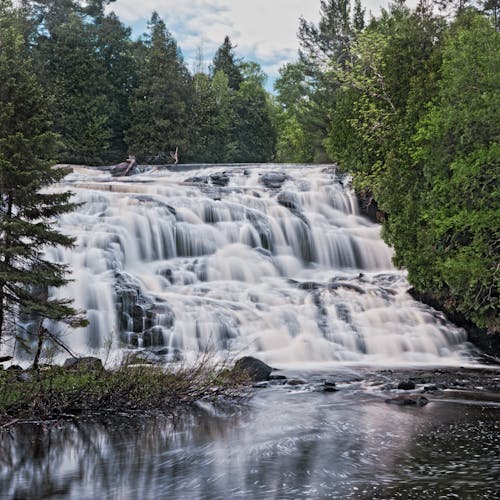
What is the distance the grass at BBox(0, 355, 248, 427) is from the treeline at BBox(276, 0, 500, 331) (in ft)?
29.3

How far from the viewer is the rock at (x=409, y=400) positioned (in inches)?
561

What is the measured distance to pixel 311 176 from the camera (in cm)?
4006

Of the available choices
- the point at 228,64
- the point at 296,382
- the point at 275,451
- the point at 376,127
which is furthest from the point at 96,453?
the point at 228,64

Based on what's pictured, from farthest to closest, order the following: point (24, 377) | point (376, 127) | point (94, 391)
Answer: point (376, 127) < point (24, 377) < point (94, 391)

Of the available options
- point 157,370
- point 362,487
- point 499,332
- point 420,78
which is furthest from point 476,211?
point 362,487

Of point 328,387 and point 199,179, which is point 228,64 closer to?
point 199,179

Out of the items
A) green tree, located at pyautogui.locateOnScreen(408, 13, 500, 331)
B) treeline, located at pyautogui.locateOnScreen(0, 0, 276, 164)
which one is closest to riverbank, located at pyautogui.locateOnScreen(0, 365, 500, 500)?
green tree, located at pyautogui.locateOnScreen(408, 13, 500, 331)

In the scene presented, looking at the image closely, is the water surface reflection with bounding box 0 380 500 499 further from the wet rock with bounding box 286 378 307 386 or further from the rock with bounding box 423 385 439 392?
the wet rock with bounding box 286 378 307 386

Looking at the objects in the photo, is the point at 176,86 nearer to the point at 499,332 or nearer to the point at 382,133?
the point at 382,133

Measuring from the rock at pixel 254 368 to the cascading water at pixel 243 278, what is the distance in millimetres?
2944

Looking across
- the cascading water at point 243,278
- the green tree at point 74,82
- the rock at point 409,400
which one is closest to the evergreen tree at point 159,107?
the green tree at point 74,82

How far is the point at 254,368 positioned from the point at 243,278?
9.52 metres

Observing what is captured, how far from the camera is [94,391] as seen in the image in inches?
493

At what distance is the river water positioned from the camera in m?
9.38
